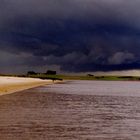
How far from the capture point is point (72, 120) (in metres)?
24.2

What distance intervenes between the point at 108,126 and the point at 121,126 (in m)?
0.72

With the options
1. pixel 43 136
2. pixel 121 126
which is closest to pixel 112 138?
pixel 43 136

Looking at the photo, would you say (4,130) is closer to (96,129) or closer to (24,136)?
(24,136)

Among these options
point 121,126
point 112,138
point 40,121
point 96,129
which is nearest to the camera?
point 112,138

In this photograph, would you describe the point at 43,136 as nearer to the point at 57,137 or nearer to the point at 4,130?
the point at 57,137

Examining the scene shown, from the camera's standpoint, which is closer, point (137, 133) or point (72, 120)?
point (137, 133)

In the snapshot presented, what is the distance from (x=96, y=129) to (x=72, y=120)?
411cm

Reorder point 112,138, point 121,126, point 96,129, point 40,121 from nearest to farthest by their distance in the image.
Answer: point 112,138 → point 96,129 → point 121,126 → point 40,121

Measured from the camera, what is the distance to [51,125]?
21.5 metres

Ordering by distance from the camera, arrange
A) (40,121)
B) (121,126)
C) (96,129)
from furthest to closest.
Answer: (40,121), (121,126), (96,129)

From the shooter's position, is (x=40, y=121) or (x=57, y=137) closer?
(x=57, y=137)

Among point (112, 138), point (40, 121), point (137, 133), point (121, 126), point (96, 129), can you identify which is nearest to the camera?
point (112, 138)

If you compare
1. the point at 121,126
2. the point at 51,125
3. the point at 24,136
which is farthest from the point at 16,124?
the point at 121,126

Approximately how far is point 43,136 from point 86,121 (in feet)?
21.1
